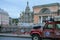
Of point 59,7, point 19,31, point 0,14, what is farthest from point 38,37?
point 0,14

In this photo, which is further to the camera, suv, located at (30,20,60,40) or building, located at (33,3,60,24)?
building, located at (33,3,60,24)

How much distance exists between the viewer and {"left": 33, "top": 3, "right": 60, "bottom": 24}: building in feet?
223

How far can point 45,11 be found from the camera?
71688mm

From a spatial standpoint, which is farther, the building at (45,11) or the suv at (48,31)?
the building at (45,11)

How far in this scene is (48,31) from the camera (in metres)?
20.5

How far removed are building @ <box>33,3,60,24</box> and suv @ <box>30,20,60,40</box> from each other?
46105mm

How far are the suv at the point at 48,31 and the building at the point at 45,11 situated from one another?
46.1 meters

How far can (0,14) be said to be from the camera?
343 ft

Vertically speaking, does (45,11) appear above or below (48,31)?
above

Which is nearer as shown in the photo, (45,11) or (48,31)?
(48,31)

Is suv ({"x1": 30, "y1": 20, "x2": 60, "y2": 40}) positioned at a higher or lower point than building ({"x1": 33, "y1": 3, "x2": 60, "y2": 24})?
lower

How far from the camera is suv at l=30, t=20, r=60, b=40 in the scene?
2013 centimetres

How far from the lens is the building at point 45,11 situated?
223 feet

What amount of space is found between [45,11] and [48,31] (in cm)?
5145
